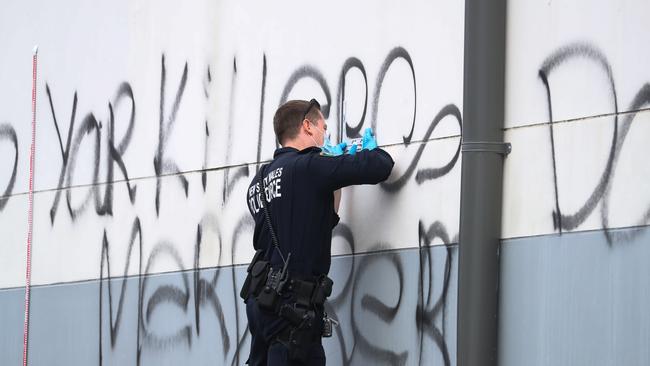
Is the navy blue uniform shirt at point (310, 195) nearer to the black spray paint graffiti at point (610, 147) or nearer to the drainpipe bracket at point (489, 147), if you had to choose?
the drainpipe bracket at point (489, 147)

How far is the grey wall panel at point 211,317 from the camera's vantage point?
5.90 meters

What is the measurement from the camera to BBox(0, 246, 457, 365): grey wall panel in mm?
5897

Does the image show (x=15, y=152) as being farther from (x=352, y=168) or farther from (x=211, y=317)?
(x=352, y=168)

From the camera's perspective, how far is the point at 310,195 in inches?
235

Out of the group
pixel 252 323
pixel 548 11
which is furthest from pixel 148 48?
pixel 548 11

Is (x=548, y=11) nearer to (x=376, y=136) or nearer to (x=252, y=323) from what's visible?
(x=376, y=136)

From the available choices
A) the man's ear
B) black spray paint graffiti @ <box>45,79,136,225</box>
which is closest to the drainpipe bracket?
the man's ear

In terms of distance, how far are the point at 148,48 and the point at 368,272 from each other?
86.6 inches

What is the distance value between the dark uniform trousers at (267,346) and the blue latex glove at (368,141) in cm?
89

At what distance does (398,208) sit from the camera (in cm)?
609

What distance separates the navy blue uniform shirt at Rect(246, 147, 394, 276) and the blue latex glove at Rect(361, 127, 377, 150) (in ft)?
0.48

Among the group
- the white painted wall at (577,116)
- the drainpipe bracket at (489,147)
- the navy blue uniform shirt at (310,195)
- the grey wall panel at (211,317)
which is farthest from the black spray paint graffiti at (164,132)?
the white painted wall at (577,116)

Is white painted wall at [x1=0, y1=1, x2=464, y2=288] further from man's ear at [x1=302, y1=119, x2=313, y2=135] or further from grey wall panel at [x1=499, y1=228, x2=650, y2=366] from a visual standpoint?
grey wall panel at [x1=499, y1=228, x2=650, y2=366]

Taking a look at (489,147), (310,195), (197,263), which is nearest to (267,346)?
(310,195)
